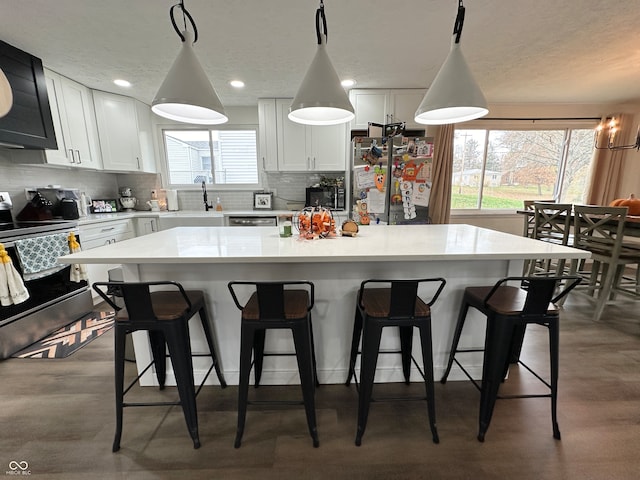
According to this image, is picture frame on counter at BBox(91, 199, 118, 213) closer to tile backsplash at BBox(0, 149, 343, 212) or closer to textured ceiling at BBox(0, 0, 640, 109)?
tile backsplash at BBox(0, 149, 343, 212)

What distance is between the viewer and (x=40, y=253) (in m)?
2.17

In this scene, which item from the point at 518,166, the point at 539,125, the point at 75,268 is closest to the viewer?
the point at 75,268

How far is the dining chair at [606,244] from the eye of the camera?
2.42m

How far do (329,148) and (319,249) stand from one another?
271cm

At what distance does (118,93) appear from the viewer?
11.0 feet

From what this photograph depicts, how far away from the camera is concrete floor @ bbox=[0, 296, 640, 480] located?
47.5 inches

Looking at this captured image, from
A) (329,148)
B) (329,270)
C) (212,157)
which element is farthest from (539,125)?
(212,157)

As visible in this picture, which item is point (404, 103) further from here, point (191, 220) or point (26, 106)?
point (26, 106)

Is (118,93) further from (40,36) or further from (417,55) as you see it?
(417,55)

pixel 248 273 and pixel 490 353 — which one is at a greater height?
pixel 248 273

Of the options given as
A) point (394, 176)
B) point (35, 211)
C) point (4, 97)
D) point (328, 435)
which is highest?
point (4, 97)

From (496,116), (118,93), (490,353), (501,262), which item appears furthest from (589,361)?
(118,93)

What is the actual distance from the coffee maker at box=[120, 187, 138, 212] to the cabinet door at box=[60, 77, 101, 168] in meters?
0.71

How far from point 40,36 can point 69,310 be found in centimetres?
233
